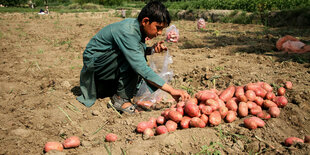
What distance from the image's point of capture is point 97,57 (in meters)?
2.78

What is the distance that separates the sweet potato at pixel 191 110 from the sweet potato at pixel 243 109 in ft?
1.53

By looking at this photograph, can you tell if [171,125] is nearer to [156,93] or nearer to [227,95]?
[227,95]

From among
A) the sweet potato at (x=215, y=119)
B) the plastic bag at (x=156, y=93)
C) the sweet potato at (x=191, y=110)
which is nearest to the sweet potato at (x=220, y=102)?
the sweet potato at (x=215, y=119)

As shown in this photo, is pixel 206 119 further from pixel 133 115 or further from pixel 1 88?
pixel 1 88

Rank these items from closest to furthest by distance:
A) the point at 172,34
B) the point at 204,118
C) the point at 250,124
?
the point at 250,124, the point at 204,118, the point at 172,34

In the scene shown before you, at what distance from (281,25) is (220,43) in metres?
3.95

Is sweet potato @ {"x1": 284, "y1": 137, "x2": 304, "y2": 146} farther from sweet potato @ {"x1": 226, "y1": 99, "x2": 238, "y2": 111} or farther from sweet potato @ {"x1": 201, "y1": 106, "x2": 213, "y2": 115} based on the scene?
sweet potato @ {"x1": 201, "y1": 106, "x2": 213, "y2": 115}

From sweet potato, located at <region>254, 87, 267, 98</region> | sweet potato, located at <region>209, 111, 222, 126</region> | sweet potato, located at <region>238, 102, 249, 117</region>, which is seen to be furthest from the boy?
sweet potato, located at <region>254, 87, 267, 98</region>

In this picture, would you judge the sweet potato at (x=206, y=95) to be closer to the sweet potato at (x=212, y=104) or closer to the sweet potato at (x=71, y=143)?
the sweet potato at (x=212, y=104)

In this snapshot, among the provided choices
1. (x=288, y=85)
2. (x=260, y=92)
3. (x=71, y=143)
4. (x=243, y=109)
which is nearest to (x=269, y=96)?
(x=260, y=92)

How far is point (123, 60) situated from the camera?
2811mm

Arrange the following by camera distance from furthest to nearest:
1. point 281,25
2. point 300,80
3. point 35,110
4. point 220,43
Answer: point 281,25
point 220,43
point 300,80
point 35,110

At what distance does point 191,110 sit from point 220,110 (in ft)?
1.04

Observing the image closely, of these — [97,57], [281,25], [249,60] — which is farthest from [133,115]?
[281,25]
